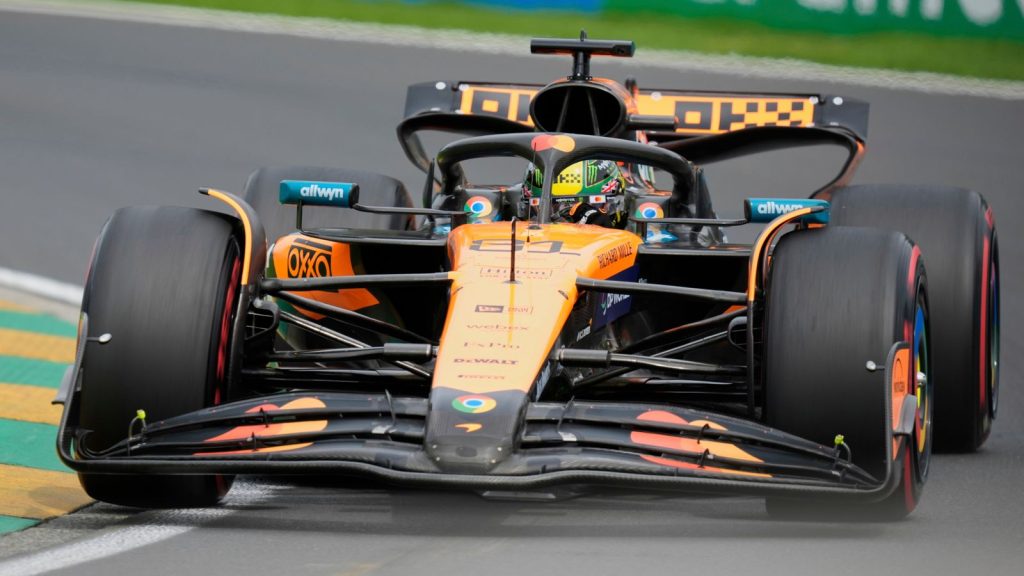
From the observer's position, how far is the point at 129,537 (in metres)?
5.97

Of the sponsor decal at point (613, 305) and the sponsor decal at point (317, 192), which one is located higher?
the sponsor decal at point (317, 192)

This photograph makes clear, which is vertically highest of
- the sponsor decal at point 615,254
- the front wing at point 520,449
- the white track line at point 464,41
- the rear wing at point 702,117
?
the white track line at point 464,41

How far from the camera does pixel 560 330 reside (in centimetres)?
649

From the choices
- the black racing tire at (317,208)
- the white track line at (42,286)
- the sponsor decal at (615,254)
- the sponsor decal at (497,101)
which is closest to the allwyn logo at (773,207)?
the sponsor decal at (615,254)

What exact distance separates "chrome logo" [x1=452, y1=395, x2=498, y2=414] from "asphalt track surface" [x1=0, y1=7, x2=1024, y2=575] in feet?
1.38

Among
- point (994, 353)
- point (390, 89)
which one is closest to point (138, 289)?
point (994, 353)

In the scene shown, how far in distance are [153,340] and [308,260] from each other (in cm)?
173

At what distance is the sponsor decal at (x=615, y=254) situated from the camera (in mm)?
7109

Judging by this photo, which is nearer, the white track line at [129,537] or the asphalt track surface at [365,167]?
the white track line at [129,537]

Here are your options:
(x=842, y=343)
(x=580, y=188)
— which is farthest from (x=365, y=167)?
(x=842, y=343)

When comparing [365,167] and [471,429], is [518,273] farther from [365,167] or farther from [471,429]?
[365,167]

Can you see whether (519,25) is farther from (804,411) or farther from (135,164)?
(804,411)

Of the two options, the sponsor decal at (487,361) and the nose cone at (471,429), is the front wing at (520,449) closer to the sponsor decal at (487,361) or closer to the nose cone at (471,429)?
the nose cone at (471,429)

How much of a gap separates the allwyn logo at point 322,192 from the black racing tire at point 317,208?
1.64 m
